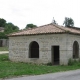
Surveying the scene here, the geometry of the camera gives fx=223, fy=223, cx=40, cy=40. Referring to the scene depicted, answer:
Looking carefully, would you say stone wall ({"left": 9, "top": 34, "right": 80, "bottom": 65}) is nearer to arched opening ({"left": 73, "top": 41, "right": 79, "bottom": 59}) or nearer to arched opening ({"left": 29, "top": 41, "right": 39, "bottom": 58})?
arched opening ({"left": 73, "top": 41, "right": 79, "bottom": 59})

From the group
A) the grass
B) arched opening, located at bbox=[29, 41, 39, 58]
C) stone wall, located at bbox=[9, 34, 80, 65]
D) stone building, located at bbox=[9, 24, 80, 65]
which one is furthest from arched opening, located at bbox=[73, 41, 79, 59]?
arched opening, located at bbox=[29, 41, 39, 58]

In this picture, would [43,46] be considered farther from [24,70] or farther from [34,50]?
[24,70]

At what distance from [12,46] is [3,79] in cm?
1203

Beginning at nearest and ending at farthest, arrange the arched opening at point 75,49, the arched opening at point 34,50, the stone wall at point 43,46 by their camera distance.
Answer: the stone wall at point 43,46 → the arched opening at point 75,49 → the arched opening at point 34,50

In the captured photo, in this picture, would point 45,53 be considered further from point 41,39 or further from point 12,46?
point 12,46

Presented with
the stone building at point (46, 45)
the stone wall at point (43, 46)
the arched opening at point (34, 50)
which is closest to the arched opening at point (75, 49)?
the stone building at point (46, 45)

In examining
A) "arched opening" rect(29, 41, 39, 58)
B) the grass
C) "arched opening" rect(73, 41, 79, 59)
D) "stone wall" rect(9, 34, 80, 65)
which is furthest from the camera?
"arched opening" rect(29, 41, 39, 58)

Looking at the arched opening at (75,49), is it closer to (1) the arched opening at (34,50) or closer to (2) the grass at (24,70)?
(2) the grass at (24,70)

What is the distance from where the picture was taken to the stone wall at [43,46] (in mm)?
20594

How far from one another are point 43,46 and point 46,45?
0.33 meters

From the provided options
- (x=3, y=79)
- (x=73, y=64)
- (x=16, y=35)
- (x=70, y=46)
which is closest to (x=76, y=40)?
(x=70, y=46)

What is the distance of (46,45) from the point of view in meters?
21.6

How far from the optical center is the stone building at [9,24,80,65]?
2064 centimetres

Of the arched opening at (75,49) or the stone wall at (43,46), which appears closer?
the stone wall at (43,46)
